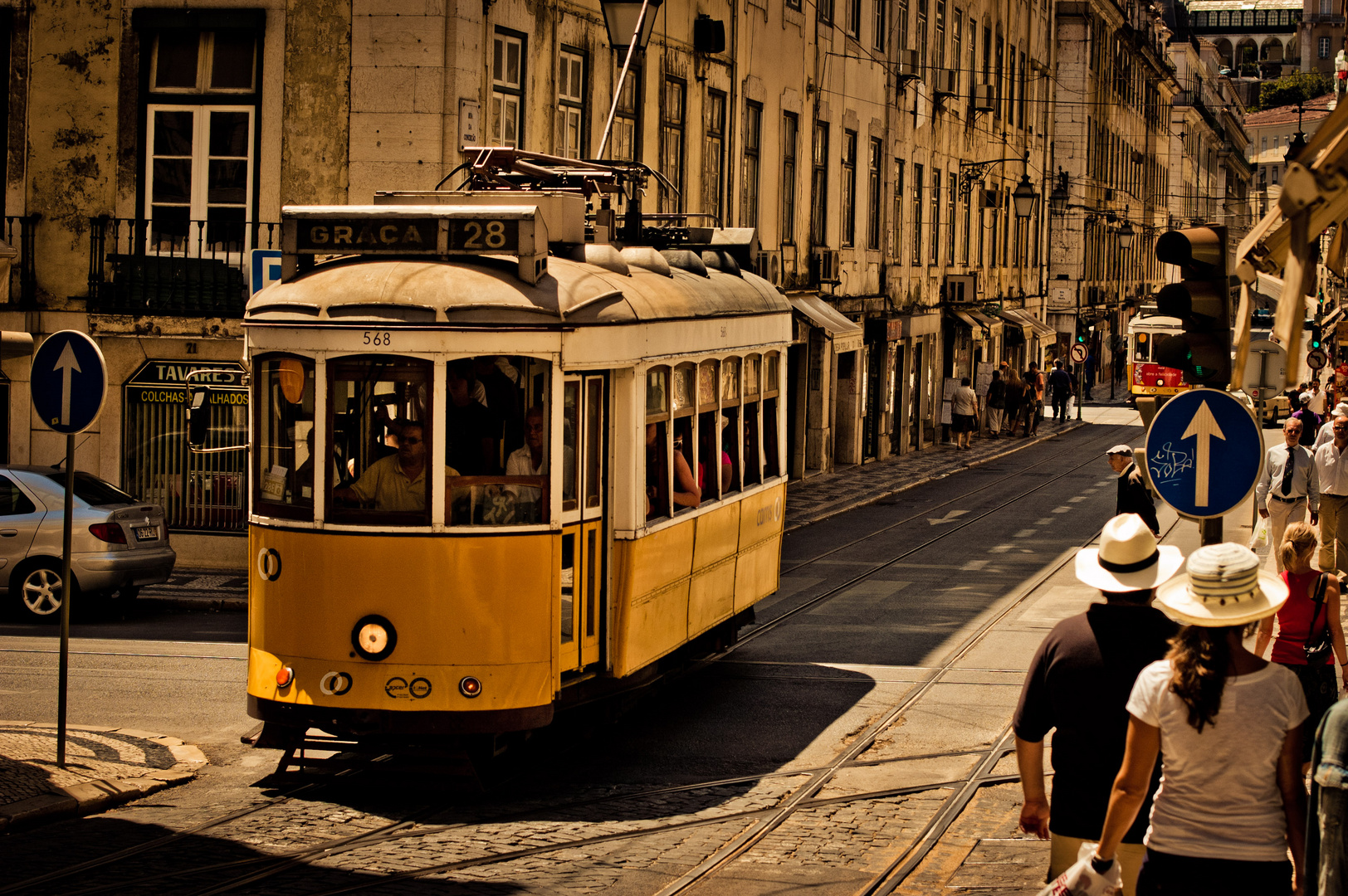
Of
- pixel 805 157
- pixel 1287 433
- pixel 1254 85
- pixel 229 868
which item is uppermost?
pixel 1254 85

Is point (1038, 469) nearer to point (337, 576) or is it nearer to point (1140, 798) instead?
point (337, 576)

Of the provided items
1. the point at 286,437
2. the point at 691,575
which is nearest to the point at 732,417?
the point at 691,575

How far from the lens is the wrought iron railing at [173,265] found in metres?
19.2

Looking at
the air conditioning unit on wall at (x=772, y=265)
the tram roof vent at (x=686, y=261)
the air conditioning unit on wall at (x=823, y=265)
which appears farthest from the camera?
the air conditioning unit on wall at (x=823, y=265)

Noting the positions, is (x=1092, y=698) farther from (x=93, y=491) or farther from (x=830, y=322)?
(x=830, y=322)

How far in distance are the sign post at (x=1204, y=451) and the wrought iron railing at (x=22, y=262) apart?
48.1 feet

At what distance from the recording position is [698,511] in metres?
11.5

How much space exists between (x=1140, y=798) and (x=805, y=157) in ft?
89.6

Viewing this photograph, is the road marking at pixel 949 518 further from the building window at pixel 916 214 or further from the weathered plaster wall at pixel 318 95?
the building window at pixel 916 214

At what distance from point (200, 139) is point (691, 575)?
10.5 meters

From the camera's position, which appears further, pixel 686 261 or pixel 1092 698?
pixel 686 261

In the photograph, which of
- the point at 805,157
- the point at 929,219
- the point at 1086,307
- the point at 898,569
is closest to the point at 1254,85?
the point at 1086,307

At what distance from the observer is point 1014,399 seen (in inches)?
1764

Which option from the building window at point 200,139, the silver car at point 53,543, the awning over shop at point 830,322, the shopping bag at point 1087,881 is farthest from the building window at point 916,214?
the shopping bag at point 1087,881
